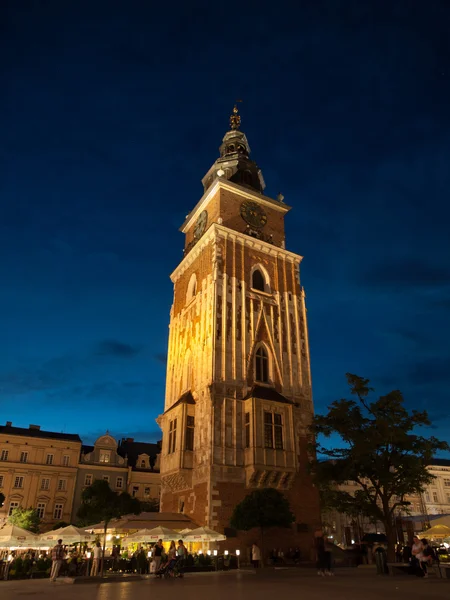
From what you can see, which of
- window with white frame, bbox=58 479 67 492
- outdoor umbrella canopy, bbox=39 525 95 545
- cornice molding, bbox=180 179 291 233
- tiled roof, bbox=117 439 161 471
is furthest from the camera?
tiled roof, bbox=117 439 161 471

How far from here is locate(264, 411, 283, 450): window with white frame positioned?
3316cm

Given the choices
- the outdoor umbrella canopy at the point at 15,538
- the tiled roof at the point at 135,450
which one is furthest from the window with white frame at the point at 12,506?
the outdoor umbrella canopy at the point at 15,538

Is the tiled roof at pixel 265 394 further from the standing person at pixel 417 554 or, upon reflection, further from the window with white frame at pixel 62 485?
the window with white frame at pixel 62 485

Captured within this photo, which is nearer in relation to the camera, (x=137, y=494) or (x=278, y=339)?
(x=278, y=339)

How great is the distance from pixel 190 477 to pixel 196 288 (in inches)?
635

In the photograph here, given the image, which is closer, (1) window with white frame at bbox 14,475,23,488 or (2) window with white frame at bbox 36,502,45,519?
(2) window with white frame at bbox 36,502,45,519

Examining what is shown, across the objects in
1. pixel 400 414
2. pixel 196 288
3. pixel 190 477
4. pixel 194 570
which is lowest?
pixel 194 570

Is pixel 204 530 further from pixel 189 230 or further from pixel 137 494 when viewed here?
pixel 137 494

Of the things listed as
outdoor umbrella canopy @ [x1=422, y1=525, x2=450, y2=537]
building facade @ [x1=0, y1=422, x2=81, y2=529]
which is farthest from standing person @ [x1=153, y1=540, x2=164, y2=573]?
building facade @ [x1=0, y1=422, x2=81, y2=529]

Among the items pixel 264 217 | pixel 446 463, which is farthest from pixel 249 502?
pixel 446 463

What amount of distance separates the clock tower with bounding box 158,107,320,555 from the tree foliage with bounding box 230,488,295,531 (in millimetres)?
2712

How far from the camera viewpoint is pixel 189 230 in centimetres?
4912

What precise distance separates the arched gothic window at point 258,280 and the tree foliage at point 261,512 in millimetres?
18044

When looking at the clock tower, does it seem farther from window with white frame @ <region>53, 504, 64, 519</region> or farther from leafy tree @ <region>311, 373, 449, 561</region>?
window with white frame @ <region>53, 504, 64, 519</region>
